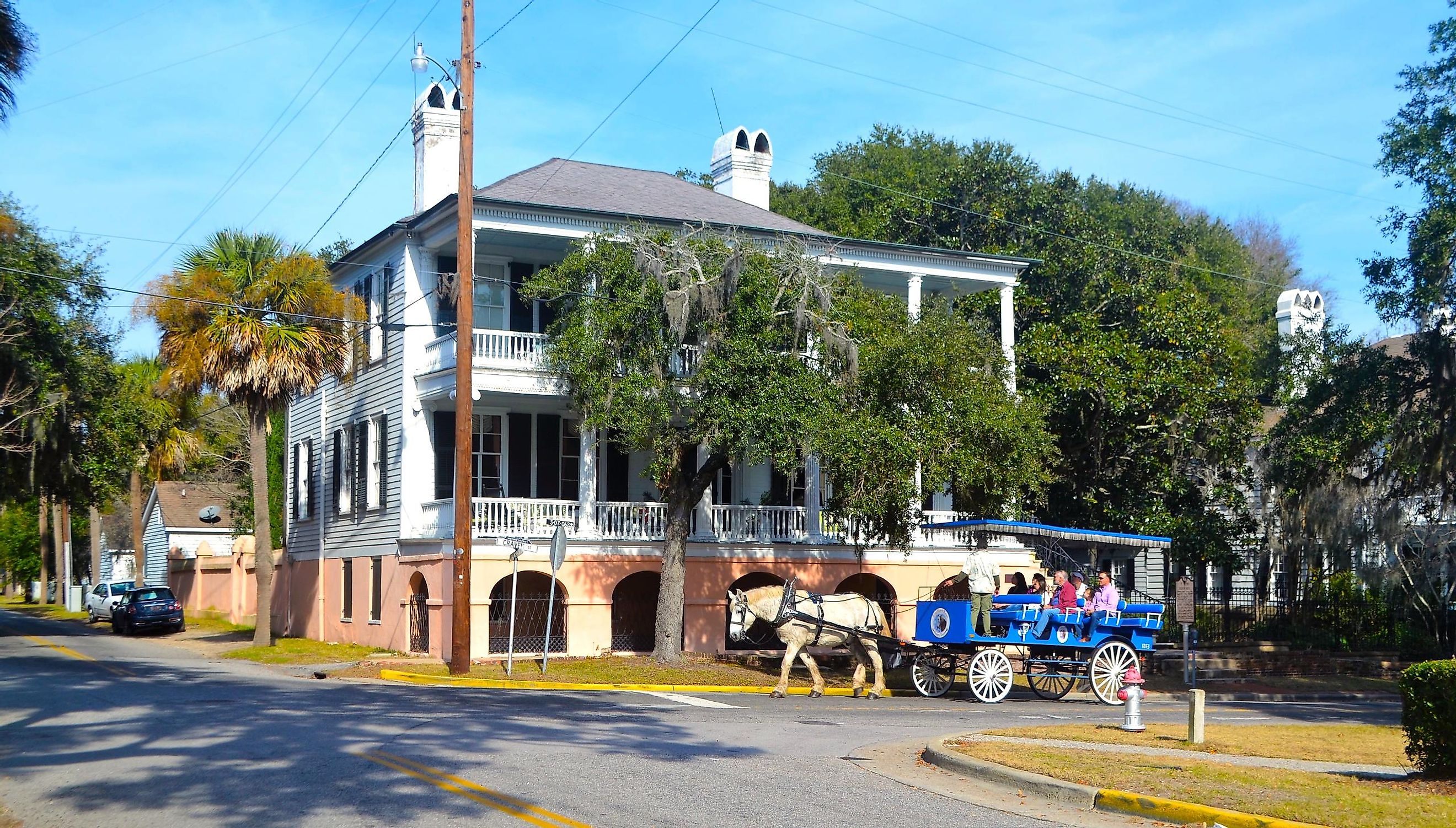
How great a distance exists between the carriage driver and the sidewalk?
6.11m

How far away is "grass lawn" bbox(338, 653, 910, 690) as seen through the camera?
80.5ft

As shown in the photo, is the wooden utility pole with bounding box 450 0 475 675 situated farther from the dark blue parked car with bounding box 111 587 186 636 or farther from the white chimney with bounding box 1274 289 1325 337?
the white chimney with bounding box 1274 289 1325 337

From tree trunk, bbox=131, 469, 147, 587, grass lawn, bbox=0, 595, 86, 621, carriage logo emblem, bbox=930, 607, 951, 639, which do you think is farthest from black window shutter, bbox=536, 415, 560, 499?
grass lawn, bbox=0, 595, 86, 621

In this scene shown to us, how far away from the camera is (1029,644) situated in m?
22.3

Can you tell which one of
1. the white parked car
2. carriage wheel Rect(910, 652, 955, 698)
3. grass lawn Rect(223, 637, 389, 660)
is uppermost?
carriage wheel Rect(910, 652, 955, 698)

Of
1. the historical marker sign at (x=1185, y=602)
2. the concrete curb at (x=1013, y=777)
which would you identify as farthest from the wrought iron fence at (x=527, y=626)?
the concrete curb at (x=1013, y=777)

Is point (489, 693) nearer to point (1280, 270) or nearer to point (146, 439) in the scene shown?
point (146, 439)

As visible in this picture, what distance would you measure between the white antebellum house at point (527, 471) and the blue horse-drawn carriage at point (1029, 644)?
758 centimetres

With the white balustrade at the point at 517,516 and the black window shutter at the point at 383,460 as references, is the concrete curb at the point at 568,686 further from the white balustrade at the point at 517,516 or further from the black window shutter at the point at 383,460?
the black window shutter at the point at 383,460

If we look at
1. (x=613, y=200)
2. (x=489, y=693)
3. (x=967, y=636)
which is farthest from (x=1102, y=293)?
(x=489, y=693)

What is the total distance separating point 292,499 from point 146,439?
13.7 m

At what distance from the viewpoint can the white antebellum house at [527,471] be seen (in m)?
28.4

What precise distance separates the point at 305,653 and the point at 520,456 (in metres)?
6.36

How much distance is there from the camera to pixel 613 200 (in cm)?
3127
